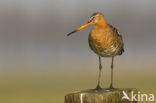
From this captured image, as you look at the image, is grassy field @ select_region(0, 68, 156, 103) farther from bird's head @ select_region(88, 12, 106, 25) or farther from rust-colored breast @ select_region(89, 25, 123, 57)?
bird's head @ select_region(88, 12, 106, 25)

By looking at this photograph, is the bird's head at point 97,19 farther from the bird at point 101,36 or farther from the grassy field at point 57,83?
the grassy field at point 57,83

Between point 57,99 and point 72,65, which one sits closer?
point 57,99

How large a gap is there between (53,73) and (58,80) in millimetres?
2257

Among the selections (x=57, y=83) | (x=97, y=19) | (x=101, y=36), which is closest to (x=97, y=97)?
(x=101, y=36)

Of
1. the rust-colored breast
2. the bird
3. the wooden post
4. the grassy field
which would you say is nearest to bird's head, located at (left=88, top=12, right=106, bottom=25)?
the bird

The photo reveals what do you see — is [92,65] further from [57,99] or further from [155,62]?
[57,99]

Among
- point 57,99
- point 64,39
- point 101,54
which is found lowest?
point 57,99

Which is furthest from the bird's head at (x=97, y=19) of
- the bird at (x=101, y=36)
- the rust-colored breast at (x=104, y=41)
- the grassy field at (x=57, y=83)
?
the grassy field at (x=57, y=83)

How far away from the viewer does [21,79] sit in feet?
91.6

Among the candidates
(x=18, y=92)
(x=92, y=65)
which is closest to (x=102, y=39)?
(x=18, y=92)

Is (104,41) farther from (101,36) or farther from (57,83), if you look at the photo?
(57,83)

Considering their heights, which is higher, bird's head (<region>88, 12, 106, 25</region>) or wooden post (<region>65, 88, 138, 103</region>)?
bird's head (<region>88, 12, 106, 25</region>)

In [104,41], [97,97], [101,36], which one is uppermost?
[101,36]

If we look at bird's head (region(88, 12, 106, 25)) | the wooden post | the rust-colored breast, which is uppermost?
bird's head (region(88, 12, 106, 25))
